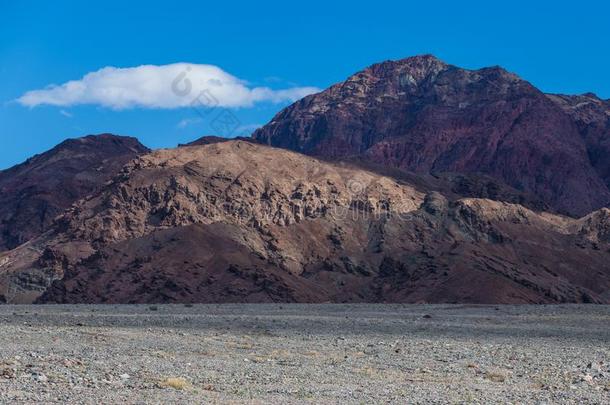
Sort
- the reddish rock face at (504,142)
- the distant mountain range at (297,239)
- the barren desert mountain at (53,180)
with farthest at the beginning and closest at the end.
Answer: the reddish rock face at (504,142)
the barren desert mountain at (53,180)
the distant mountain range at (297,239)

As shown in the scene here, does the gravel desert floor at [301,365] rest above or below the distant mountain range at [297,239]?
below

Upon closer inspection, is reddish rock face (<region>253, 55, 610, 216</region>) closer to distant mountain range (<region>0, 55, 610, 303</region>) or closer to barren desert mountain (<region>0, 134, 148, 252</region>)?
barren desert mountain (<region>0, 134, 148, 252</region>)

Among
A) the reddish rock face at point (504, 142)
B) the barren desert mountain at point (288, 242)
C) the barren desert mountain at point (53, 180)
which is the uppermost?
the reddish rock face at point (504, 142)

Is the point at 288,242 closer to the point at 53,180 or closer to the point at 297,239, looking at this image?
the point at 297,239

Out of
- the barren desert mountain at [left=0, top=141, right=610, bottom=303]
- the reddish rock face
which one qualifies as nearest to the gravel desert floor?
the barren desert mountain at [left=0, top=141, right=610, bottom=303]

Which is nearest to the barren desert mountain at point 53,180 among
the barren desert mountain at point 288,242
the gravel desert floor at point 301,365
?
the barren desert mountain at point 288,242

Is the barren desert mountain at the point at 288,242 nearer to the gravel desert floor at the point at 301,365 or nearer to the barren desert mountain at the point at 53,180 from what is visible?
the barren desert mountain at the point at 53,180
